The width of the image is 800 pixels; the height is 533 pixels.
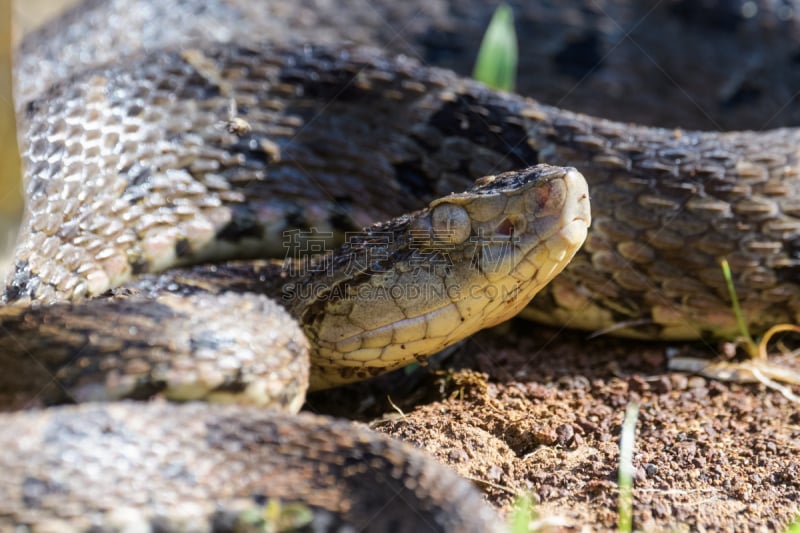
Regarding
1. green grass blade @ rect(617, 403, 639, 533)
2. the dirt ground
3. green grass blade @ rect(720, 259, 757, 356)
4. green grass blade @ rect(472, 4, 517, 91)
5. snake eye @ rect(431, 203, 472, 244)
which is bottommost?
the dirt ground

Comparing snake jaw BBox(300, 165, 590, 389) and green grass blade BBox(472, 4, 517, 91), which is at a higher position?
green grass blade BBox(472, 4, 517, 91)

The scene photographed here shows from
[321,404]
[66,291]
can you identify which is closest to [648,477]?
[321,404]

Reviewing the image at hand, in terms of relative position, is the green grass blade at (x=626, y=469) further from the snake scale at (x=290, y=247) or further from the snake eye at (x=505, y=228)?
the snake eye at (x=505, y=228)

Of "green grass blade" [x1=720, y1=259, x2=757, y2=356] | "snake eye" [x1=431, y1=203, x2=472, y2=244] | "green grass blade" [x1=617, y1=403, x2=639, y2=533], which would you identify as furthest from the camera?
"green grass blade" [x1=720, y1=259, x2=757, y2=356]

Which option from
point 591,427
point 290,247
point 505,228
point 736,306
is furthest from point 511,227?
point 290,247

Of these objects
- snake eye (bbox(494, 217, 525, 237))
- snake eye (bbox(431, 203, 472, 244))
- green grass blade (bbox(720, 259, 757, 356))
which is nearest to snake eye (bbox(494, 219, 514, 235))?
snake eye (bbox(494, 217, 525, 237))

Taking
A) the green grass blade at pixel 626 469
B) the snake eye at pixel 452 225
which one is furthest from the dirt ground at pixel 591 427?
the snake eye at pixel 452 225

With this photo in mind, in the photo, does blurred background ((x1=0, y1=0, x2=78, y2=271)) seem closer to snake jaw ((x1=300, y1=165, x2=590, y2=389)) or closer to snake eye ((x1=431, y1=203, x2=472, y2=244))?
snake jaw ((x1=300, y1=165, x2=590, y2=389))

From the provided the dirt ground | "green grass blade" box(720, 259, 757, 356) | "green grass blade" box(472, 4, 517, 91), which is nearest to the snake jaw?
the dirt ground

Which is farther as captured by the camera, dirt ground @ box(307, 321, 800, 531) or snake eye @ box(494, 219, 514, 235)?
snake eye @ box(494, 219, 514, 235)

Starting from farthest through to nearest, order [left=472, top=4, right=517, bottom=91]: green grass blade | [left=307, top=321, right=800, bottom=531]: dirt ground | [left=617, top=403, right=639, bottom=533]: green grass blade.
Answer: [left=472, top=4, right=517, bottom=91]: green grass blade
[left=307, top=321, right=800, bottom=531]: dirt ground
[left=617, top=403, right=639, bottom=533]: green grass blade
